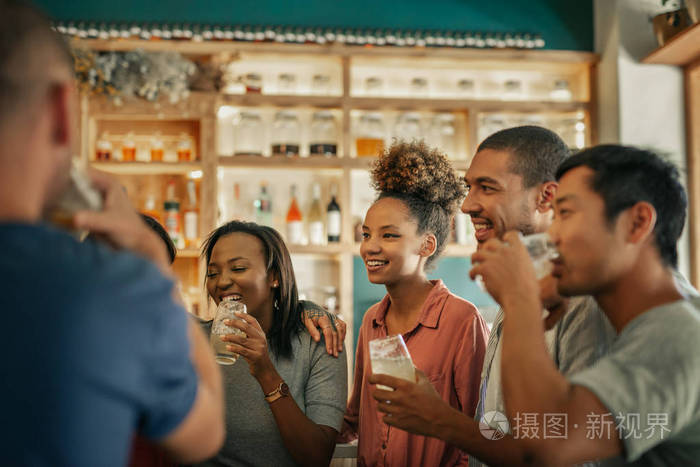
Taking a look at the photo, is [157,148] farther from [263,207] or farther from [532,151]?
[532,151]

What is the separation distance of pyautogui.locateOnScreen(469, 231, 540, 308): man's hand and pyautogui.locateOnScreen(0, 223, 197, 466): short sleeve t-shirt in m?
0.63

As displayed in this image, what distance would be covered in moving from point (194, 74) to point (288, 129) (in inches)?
24.7

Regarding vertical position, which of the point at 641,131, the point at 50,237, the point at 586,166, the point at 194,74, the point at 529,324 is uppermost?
the point at 194,74

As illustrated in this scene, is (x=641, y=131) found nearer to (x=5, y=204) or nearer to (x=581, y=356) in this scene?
(x=581, y=356)

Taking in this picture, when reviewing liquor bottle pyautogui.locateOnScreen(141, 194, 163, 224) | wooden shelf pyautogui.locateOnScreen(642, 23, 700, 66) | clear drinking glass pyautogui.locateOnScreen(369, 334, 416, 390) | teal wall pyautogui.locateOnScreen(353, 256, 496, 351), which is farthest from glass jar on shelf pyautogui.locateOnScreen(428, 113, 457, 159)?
clear drinking glass pyautogui.locateOnScreen(369, 334, 416, 390)

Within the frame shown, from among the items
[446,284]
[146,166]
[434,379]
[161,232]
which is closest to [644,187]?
[434,379]

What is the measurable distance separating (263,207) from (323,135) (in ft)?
1.87

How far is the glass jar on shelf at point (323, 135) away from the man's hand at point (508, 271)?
2741 mm

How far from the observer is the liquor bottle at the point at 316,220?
379 cm

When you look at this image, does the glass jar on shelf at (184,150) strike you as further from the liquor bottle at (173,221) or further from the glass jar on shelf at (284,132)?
the glass jar on shelf at (284,132)

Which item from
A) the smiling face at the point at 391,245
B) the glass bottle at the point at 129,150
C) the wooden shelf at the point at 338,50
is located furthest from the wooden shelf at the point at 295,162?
the smiling face at the point at 391,245

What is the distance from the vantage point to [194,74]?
3715mm

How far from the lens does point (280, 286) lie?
182 cm

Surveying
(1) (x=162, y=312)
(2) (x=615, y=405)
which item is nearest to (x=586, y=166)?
(2) (x=615, y=405)
